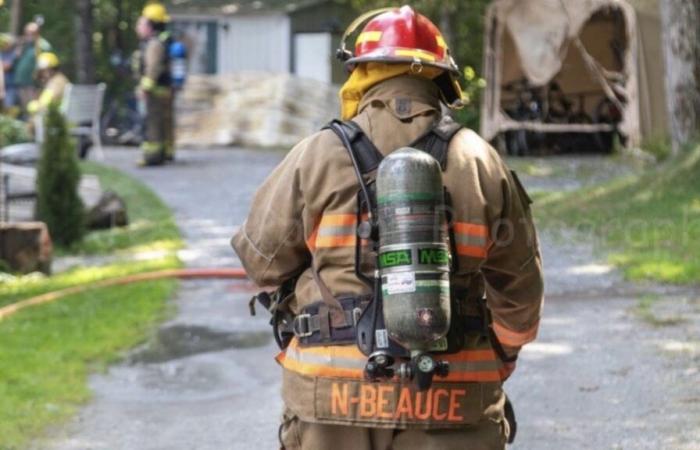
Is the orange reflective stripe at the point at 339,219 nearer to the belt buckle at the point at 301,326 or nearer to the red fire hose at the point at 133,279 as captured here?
the belt buckle at the point at 301,326

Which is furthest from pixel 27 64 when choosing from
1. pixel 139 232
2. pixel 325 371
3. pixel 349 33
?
pixel 325 371

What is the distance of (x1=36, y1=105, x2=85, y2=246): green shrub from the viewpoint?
12.2 meters

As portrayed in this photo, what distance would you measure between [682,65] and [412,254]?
12.1 metres

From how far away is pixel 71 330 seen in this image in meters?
8.57

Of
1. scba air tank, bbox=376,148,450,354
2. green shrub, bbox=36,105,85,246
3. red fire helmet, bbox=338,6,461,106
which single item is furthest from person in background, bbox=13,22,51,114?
scba air tank, bbox=376,148,450,354

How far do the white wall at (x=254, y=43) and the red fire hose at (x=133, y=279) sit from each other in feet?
67.7

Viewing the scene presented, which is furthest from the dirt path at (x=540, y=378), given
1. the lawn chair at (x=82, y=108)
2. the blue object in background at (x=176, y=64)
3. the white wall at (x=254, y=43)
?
the white wall at (x=254, y=43)

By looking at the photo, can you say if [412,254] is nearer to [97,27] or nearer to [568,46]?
[568,46]

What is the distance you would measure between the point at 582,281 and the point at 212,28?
22701 mm

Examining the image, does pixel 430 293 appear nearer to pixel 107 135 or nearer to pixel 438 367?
pixel 438 367

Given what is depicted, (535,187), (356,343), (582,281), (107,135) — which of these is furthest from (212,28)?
(356,343)

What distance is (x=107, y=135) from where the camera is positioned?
25078 millimetres

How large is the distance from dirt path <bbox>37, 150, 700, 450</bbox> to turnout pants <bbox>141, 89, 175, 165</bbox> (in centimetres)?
873

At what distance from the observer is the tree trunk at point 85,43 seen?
80.6ft
